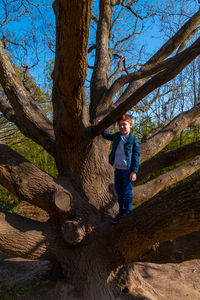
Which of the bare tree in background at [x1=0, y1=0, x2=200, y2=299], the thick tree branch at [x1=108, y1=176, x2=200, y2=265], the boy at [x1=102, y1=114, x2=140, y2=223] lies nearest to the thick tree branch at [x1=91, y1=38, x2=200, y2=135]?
the bare tree in background at [x1=0, y1=0, x2=200, y2=299]

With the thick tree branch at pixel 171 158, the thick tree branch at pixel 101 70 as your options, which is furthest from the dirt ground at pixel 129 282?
the thick tree branch at pixel 101 70

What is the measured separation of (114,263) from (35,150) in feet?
18.8

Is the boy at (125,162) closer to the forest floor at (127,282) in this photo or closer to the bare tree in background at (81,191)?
the bare tree in background at (81,191)

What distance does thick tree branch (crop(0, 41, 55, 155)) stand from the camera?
9.09 feet

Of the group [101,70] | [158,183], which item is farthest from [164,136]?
[101,70]

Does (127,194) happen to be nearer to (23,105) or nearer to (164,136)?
(164,136)

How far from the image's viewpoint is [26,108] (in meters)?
2.81

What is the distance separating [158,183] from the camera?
336 centimetres

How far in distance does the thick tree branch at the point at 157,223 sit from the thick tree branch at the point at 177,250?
143 mm

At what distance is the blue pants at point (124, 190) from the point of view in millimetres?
2449

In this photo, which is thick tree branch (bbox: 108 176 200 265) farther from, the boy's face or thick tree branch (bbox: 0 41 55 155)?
thick tree branch (bbox: 0 41 55 155)

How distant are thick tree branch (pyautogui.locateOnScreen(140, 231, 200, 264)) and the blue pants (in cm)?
52

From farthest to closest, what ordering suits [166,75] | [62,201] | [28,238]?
[62,201]
[28,238]
[166,75]

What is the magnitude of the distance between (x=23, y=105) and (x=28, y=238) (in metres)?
1.71
